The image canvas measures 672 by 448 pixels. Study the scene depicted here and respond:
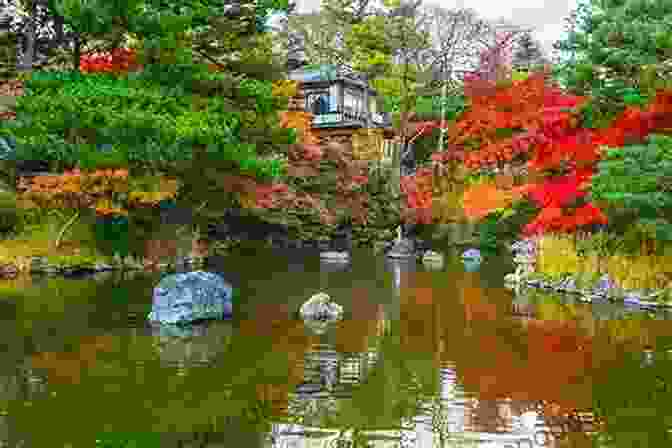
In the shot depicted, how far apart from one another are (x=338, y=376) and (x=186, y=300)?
360 cm

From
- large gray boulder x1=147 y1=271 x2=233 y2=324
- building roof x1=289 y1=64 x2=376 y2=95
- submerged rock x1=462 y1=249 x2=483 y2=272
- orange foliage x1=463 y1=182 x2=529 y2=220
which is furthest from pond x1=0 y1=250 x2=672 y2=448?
building roof x1=289 y1=64 x2=376 y2=95

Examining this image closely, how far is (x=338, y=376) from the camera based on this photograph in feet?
23.7

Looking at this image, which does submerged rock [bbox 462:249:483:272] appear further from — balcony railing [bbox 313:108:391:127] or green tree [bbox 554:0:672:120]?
balcony railing [bbox 313:108:391:127]

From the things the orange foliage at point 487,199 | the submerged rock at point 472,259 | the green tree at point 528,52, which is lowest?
the submerged rock at point 472,259

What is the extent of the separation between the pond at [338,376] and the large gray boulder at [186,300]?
32 cm

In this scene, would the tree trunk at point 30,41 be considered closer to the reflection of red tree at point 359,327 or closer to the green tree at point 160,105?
the green tree at point 160,105

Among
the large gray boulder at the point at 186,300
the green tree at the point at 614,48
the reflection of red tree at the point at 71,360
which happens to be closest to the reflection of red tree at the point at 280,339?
the large gray boulder at the point at 186,300

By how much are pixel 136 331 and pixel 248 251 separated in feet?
56.7

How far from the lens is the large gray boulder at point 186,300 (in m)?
9.98

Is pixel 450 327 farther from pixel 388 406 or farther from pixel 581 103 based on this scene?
pixel 581 103

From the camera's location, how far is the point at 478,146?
84.7 ft

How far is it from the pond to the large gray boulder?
32cm

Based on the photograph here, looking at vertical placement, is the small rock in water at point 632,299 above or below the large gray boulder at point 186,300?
below

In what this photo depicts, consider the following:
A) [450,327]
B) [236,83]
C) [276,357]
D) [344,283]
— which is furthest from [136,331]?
[236,83]
